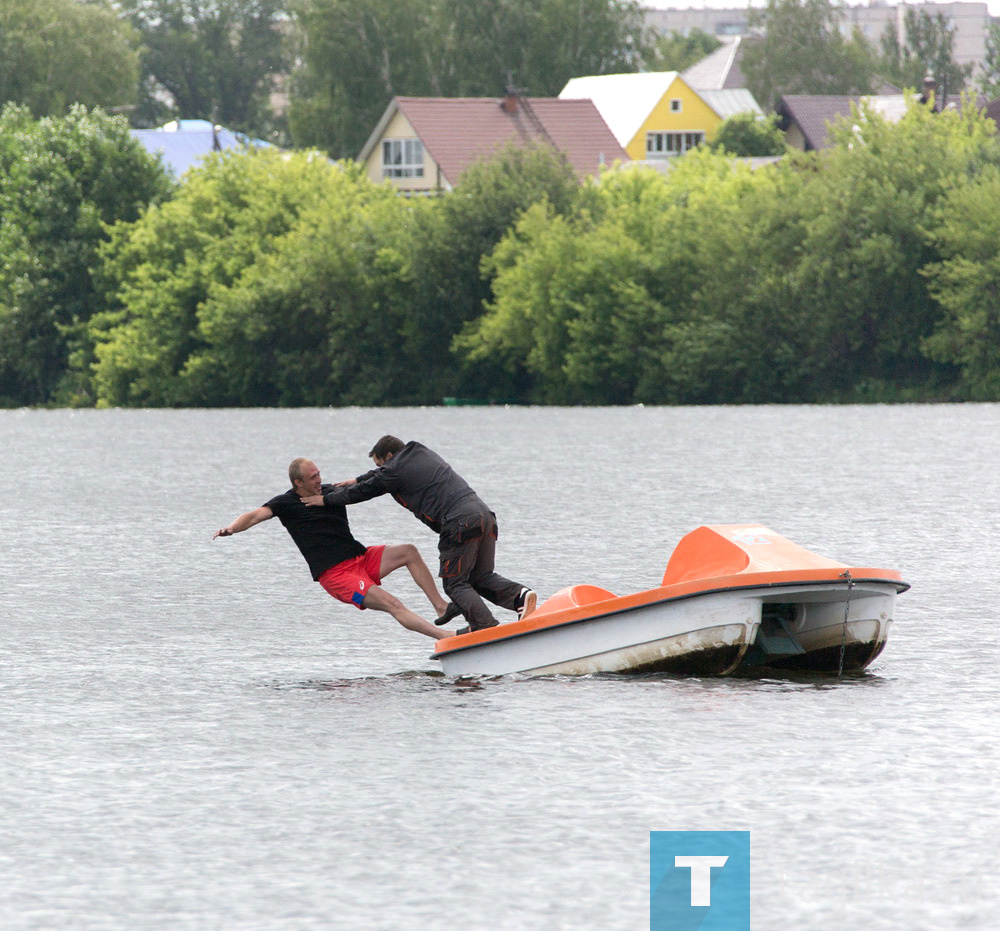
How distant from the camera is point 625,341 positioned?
72312mm

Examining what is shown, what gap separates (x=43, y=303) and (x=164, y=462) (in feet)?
132

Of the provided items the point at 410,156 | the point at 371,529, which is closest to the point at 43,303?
the point at 410,156

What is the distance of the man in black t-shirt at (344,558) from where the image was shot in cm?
1438

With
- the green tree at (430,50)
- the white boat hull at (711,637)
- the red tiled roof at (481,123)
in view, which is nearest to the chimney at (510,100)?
the red tiled roof at (481,123)

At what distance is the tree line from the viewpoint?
6994 centimetres

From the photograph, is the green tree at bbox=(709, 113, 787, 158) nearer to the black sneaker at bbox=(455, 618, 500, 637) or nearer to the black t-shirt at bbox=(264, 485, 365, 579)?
the black t-shirt at bbox=(264, 485, 365, 579)

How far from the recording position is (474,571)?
14.4m

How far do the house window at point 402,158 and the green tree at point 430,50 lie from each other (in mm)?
1669

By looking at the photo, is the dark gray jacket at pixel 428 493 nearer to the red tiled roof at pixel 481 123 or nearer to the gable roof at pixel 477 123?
the gable roof at pixel 477 123

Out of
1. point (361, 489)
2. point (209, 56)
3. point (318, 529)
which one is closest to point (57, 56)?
point (209, 56)

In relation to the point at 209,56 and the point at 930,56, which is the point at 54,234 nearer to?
the point at 209,56

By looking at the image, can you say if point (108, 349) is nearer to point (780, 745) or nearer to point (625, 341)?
point (625, 341)

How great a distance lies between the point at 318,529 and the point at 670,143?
111 m

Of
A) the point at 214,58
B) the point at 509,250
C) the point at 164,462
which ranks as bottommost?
the point at 164,462
